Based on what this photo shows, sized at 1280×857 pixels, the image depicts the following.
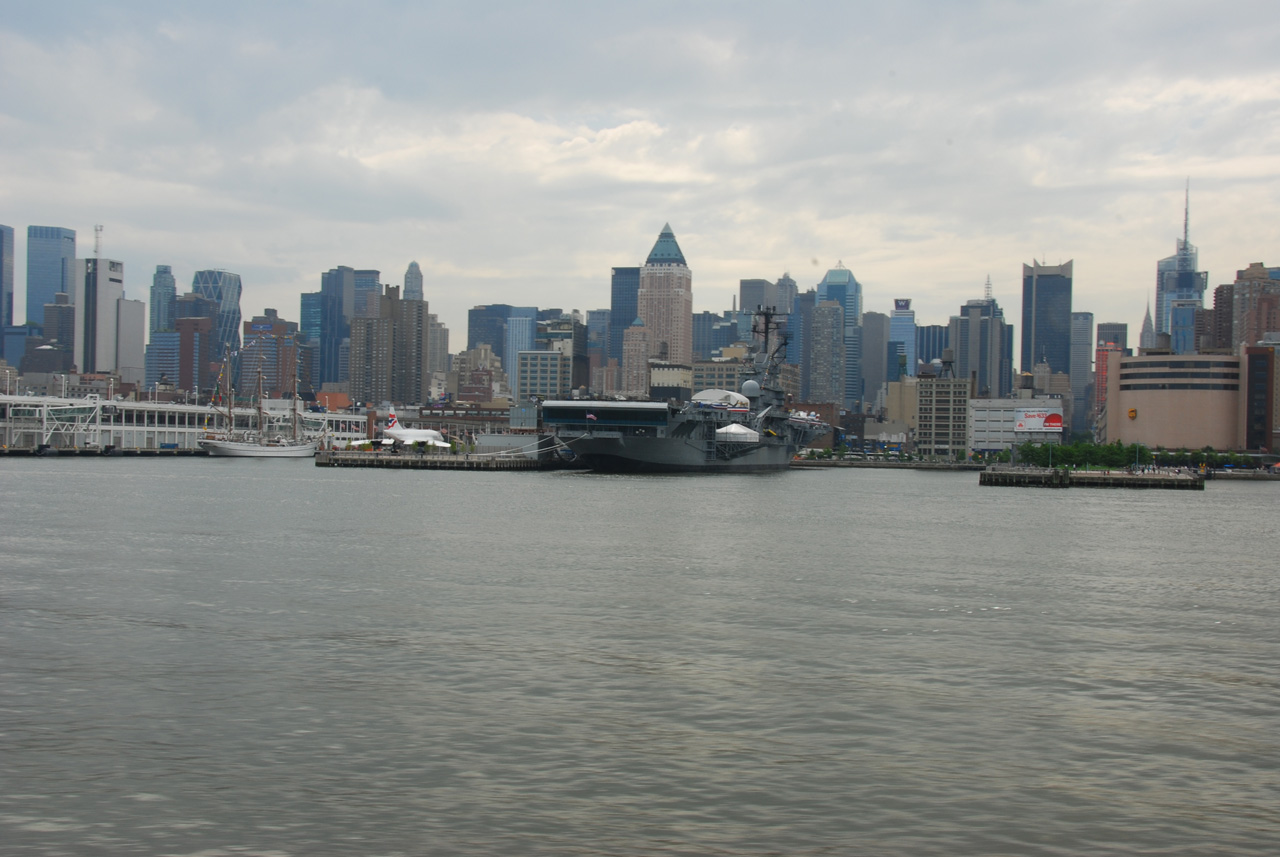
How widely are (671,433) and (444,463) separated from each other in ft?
111

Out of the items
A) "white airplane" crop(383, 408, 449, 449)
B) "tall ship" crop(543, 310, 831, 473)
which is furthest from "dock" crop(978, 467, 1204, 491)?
"white airplane" crop(383, 408, 449, 449)

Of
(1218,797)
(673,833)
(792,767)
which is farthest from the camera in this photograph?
(792,767)

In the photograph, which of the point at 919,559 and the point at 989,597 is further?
the point at 919,559

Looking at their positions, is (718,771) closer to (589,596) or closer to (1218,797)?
(1218,797)

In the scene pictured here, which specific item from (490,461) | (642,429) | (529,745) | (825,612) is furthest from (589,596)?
(490,461)

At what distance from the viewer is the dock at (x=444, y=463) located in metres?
140

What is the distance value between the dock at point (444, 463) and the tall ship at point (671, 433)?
1198cm

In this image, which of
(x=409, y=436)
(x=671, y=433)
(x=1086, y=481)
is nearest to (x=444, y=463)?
(x=671, y=433)

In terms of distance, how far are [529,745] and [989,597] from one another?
66.6 feet

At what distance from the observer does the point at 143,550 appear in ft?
139

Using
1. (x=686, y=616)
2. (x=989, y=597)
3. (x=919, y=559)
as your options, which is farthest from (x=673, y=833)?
(x=919, y=559)

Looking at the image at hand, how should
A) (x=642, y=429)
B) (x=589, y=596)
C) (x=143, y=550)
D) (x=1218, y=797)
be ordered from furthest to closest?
1. (x=642, y=429)
2. (x=143, y=550)
3. (x=589, y=596)
4. (x=1218, y=797)

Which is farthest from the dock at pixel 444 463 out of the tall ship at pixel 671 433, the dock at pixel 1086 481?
the dock at pixel 1086 481

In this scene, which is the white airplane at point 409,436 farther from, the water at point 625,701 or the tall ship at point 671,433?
the water at point 625,701
